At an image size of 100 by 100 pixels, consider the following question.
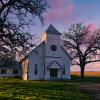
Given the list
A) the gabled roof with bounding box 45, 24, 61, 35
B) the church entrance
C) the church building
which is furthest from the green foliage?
the gabled roof with bounding box 45, 24, 61, 35

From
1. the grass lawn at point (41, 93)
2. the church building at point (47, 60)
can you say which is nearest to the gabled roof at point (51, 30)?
the church building at point (47, 60)

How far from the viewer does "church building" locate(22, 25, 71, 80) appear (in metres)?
49.7

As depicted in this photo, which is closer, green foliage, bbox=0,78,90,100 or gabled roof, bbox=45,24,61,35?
green foliage, bbox=0,78,90,100

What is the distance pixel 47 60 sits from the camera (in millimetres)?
50406

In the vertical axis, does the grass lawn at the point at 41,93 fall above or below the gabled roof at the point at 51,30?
below

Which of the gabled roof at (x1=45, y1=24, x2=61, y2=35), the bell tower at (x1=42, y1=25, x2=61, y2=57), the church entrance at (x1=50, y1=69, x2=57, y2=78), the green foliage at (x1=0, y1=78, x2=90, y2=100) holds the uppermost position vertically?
the gabled roof at (x1=45, y1=24, x2=61, y2=35)

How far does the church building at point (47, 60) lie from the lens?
4969cm

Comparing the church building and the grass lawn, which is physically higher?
the church building

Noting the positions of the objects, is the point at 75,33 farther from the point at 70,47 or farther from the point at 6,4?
the point at 6,4

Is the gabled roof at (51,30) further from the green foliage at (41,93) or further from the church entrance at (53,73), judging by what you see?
the green foliage at (41,93)

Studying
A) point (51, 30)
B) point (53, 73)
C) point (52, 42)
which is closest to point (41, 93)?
point (53, 73)

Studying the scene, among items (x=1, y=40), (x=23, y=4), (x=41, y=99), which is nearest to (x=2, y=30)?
(x=1, y=40)

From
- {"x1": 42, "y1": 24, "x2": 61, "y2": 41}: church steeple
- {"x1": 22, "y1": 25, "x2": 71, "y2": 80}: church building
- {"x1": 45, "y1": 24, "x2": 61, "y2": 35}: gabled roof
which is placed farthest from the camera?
{"x1": 45, "y1": 24, "x2": 61, "y2": 35}: gabled roof

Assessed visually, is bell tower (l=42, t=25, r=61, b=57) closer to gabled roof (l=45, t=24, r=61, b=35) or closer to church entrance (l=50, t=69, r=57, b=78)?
gabled roof (l=45, t=24, r=61, b=35)
